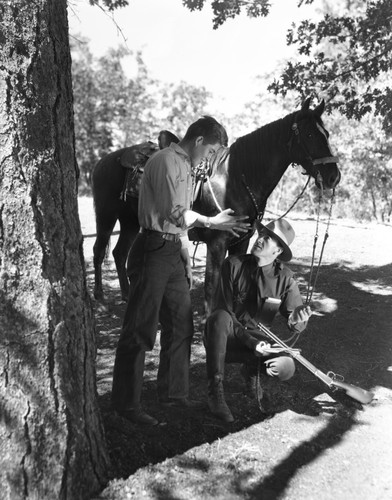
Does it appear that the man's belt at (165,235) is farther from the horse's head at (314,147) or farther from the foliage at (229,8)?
the foliage at (229,8)

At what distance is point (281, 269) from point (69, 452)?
6.68 ft

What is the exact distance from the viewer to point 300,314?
12.1ft

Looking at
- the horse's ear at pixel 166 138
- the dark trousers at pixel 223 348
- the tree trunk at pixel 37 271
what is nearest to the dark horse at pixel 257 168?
the horse's ear at pixel 166 138

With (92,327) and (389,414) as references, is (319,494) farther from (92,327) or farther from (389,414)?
(92,327)

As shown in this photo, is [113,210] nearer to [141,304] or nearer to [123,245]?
[123,245]

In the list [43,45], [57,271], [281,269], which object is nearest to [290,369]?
[281,269]

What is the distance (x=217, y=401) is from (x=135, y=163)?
3.34 m

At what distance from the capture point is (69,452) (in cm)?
257

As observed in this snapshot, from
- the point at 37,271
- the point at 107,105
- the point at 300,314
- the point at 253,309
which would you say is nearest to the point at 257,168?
the point at 253,309

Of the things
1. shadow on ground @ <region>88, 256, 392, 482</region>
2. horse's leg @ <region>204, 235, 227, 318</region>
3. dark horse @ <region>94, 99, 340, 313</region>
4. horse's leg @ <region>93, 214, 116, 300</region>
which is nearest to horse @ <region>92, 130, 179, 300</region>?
horse's leg @ <region>93, 214, 116, 300</region>

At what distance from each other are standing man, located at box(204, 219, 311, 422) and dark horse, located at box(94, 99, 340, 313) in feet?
3.92

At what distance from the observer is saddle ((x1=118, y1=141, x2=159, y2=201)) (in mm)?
6027

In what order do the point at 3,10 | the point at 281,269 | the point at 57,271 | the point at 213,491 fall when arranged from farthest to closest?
the point at 281,269, the point at 213,491, the point at 57,271, the point at 3,10

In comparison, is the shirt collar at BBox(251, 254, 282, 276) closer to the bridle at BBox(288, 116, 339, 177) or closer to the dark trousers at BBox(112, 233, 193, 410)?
the dark trousers at BBox(112, 233, 193, 410)
